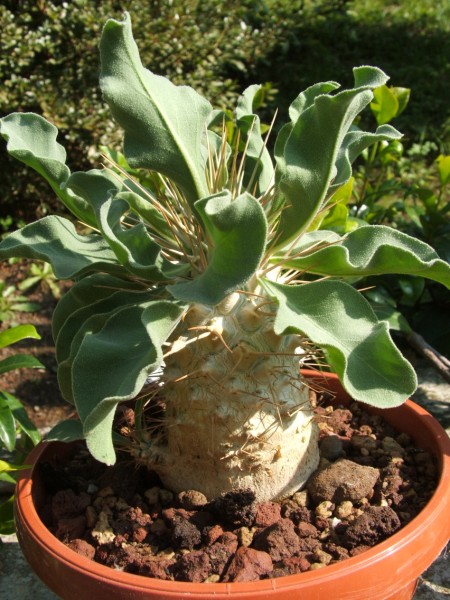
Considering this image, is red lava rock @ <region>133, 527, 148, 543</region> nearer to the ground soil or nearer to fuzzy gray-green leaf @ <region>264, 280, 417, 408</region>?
the ground soil

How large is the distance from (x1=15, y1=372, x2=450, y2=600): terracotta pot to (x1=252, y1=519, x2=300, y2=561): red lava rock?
0.14 m

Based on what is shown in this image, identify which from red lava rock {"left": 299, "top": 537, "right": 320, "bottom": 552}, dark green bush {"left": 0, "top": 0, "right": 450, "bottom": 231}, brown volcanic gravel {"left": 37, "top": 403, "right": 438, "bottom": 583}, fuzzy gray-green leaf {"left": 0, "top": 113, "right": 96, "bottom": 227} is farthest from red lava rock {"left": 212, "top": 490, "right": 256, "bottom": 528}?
dark green bush {"left": 0, "top": 0, "right": 450, "bottom": 231}

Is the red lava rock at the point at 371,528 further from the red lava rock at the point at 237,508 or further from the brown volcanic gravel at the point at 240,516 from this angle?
the red lava rock at the point at 237,508

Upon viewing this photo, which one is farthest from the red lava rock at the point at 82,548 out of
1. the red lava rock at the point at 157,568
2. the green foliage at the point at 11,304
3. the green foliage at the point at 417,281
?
the green foliage at the point at 11,304

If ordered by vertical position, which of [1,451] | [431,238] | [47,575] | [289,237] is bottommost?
[1,451]

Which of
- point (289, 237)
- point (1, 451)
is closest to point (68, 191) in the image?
point (289, 237)

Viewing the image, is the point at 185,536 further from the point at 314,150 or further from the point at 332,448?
the point at 314,150

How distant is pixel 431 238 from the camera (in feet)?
8.67

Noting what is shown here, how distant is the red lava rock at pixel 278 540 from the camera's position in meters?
1.22

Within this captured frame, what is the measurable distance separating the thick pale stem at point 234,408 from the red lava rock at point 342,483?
0.04 meters

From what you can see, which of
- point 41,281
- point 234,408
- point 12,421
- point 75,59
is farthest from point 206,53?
point 234,408

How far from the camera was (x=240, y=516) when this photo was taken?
1289 millimetres

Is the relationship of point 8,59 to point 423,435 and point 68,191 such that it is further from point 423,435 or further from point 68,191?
point 423,435

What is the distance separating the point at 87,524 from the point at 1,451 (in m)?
1.16
